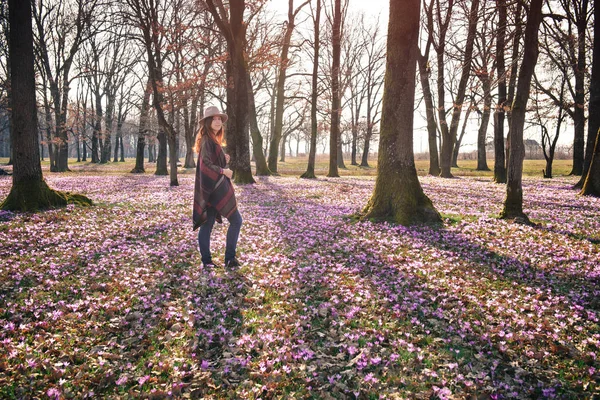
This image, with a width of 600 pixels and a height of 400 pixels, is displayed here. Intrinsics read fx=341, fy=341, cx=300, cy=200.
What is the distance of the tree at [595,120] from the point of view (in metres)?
13.7

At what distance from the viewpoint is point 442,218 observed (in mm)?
10102

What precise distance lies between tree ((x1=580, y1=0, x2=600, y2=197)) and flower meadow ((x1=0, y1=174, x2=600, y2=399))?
248 inches

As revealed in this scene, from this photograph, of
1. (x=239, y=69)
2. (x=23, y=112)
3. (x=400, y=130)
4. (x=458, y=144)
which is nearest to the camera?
(x=400, y=130)

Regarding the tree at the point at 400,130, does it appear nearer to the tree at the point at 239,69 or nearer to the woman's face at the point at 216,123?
the woman's face at the point at 216,123

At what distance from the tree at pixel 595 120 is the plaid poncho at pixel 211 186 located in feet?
47.3

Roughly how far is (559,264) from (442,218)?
372cm

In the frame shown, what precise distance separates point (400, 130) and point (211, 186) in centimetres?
577

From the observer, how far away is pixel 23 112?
1058 cm

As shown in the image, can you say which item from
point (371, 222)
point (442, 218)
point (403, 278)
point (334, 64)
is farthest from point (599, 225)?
point (334, 64)

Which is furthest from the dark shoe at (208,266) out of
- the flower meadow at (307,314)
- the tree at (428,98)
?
the tree at (428,98)

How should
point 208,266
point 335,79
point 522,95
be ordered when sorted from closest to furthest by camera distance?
point 208,266, point 522,95, point 335,79

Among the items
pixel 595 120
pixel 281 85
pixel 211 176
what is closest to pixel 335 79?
pixel 281 85

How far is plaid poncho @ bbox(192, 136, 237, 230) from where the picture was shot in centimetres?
611

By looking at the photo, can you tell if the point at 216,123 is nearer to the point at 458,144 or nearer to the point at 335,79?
the point at 335,79
